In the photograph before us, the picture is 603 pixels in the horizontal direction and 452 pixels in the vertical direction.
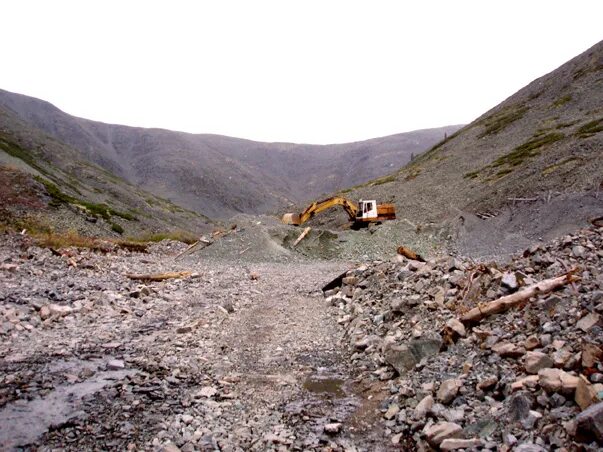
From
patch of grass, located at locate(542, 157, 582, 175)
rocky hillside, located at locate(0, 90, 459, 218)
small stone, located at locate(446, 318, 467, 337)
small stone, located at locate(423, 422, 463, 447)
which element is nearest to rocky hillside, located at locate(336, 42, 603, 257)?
patch of grass, located at locate(542, 157, 582, 175)

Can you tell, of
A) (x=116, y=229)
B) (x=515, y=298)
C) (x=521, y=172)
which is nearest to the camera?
(x=515, y=298)

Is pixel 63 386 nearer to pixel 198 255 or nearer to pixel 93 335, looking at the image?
pixel 93 335

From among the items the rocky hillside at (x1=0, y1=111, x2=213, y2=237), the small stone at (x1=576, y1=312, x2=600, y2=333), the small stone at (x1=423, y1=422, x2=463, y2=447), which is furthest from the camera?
the rocky hillside at (x1=0, y1=111, x2=213, y2=237)

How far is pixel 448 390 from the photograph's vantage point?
6367mm

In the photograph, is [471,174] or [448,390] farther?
[471,174]

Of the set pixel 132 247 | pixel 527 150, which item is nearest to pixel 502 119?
pixel 527 150

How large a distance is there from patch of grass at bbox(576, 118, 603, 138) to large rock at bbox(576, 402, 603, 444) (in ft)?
161

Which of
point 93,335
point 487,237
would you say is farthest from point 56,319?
point 487,237

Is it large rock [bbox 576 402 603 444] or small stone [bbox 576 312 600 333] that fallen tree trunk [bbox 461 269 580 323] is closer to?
small stone [bbox 576 312 600 333]

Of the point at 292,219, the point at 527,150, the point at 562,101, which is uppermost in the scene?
the point at 562,101

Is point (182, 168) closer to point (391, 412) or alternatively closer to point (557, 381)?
point (391, 412)

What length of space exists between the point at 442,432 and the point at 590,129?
2101 inches

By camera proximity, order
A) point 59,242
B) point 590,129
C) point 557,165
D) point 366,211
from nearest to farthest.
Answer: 1. point 59,242
2. point 366,211
3. point 557,165
4. point 590,129

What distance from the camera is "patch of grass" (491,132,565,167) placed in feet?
166
